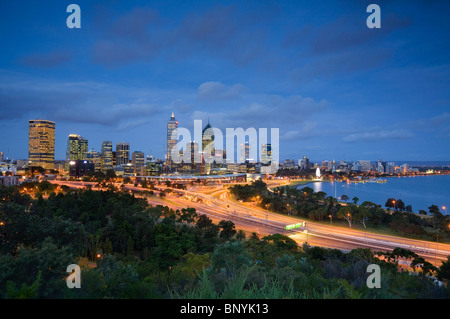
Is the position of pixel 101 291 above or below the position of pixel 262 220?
above

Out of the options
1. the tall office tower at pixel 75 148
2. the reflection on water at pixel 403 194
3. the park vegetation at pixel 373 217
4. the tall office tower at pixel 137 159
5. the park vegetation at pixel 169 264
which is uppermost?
the tall office tower at pixel 75 148

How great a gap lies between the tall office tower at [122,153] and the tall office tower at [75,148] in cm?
1458

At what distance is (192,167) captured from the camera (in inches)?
4719

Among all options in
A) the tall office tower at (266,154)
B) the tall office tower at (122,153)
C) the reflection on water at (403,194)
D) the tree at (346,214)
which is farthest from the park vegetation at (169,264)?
the tall office tower at (122,153)

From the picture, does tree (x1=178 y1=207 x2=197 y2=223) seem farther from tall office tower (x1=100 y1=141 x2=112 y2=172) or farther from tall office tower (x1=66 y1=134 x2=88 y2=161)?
tall office tower (x1=66 y1=134 x2=88 y2=161)

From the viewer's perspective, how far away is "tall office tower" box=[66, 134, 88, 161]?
117875 mm

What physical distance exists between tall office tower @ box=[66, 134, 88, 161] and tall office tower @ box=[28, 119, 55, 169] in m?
21.8

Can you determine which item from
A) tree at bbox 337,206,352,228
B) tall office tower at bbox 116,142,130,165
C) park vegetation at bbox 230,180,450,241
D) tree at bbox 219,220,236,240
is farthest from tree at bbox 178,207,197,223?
tall office tower at bbox 116,142,130,165

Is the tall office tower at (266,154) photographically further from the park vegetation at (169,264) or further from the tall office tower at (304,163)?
the park vegetation at (169,264)

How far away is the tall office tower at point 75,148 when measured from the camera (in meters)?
118
